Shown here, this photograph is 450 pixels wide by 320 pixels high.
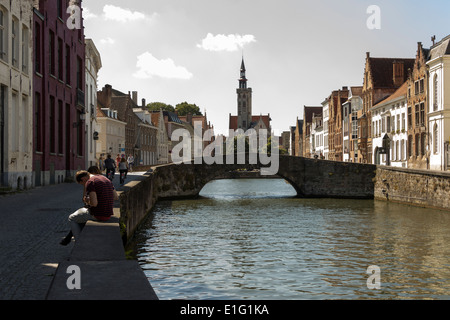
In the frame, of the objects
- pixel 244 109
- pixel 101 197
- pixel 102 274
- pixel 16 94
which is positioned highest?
pixel 244 109

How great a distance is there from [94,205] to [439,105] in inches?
1364

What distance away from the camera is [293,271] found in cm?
1226

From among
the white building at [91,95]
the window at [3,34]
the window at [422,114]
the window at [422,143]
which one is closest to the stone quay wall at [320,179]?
the white building at [91,95]

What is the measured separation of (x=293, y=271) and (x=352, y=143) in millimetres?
55978

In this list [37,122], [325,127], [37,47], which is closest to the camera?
[37,47]

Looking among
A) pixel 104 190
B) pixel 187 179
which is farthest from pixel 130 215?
pixel 187 179

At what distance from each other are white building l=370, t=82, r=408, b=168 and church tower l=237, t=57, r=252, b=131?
332 feet

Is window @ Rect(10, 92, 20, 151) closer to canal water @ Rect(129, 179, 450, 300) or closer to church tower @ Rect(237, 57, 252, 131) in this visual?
canal water @ Rect(129, 179, 450, 300)

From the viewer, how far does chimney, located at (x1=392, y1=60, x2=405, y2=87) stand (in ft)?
187

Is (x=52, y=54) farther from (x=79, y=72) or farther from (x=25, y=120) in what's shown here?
(x=79, y=72)

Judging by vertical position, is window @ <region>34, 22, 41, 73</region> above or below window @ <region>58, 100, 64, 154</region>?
above

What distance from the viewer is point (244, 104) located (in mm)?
158375

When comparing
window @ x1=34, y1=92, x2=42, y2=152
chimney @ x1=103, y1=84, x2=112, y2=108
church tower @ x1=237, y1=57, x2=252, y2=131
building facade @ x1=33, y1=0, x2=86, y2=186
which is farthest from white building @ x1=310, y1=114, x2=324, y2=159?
window @ x1=34, y1=92, x2=42, y2=152

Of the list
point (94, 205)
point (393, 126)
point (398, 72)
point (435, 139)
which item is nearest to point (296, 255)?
point (94, 205)
